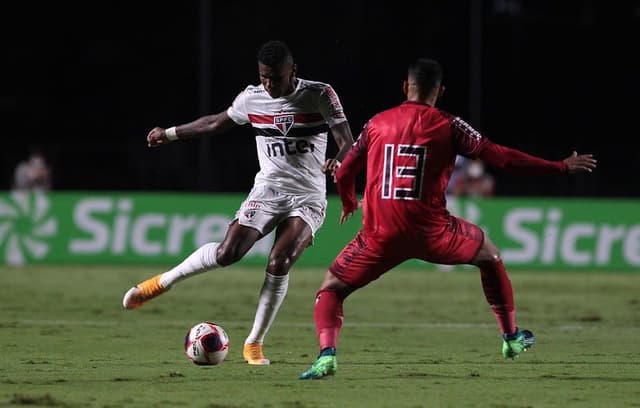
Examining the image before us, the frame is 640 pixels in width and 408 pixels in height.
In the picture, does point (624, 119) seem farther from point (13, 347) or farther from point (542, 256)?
point (13, 347)

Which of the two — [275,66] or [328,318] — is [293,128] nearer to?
[275,66]

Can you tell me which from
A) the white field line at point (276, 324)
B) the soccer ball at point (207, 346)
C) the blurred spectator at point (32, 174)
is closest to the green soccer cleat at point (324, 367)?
the soccer ball at point (207, 346)

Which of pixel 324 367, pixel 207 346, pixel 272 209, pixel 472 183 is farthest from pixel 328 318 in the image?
pixel 472 183

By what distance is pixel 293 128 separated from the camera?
978 cm

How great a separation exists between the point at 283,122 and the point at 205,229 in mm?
12157

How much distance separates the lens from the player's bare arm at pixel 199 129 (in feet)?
32.9

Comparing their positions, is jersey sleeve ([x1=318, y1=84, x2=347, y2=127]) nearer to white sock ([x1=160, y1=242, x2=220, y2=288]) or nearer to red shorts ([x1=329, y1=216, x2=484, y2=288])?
white sock ([x1=160, y1=242, x2=220, y2=288])

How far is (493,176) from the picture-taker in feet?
96.8

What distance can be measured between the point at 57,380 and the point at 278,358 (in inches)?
86.9

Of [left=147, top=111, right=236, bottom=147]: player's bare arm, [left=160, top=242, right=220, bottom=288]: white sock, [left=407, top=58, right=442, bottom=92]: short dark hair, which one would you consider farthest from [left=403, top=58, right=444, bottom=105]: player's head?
[left=160, top=242, right=220, bottom=288]: white sock

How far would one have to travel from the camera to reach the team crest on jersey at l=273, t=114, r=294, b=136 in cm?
974

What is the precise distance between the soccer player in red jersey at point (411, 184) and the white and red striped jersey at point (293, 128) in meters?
1.41

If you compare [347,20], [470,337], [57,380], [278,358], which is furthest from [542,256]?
[57,380]

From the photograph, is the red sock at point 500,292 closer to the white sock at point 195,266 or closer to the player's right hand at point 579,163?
the player's right hand at point 579,163
